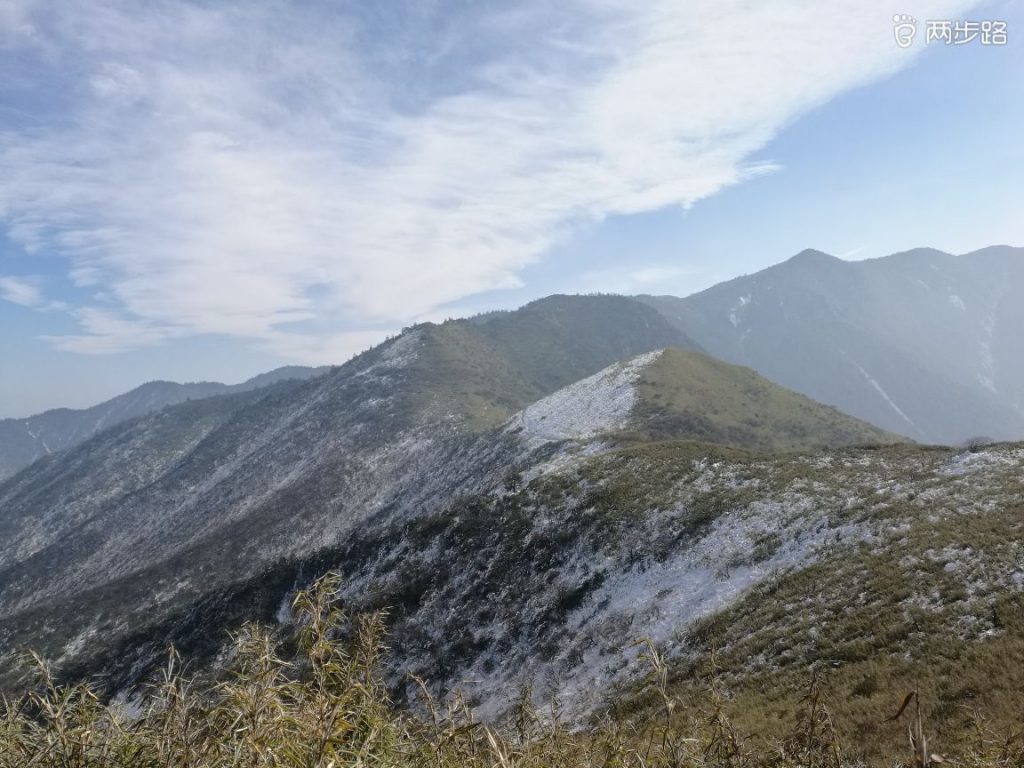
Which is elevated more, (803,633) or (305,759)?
(305,759)

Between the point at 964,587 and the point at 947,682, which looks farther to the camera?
the point at 964,587

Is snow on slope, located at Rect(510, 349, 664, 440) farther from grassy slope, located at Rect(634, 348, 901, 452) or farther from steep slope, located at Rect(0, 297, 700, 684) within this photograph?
steep slope, located at Rect(0, 297, 700, 684)

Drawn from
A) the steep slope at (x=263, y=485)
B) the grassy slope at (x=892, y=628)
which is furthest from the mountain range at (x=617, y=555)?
the steep slope at (x=263, y=485)

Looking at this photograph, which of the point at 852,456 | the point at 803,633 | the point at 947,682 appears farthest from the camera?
the point at 852,456

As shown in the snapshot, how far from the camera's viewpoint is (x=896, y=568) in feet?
71.8

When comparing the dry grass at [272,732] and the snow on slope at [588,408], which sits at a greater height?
the dry grass at [272,732]

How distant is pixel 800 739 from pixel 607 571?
2933 centimetres

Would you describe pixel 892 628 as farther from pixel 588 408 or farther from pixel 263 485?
pixel 263 485

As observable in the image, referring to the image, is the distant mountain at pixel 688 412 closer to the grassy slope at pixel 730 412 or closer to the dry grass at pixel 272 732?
the grassy slope at pixel 730 412

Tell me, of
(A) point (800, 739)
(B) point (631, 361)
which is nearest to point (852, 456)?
(A) point (800, 739)

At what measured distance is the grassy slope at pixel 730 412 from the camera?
2694 inches

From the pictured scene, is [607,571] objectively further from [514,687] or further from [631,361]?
[631,361]

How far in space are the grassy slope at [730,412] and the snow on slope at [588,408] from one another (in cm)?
217

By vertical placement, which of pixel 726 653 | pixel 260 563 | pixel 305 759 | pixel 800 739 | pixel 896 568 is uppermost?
pixel 305 759
